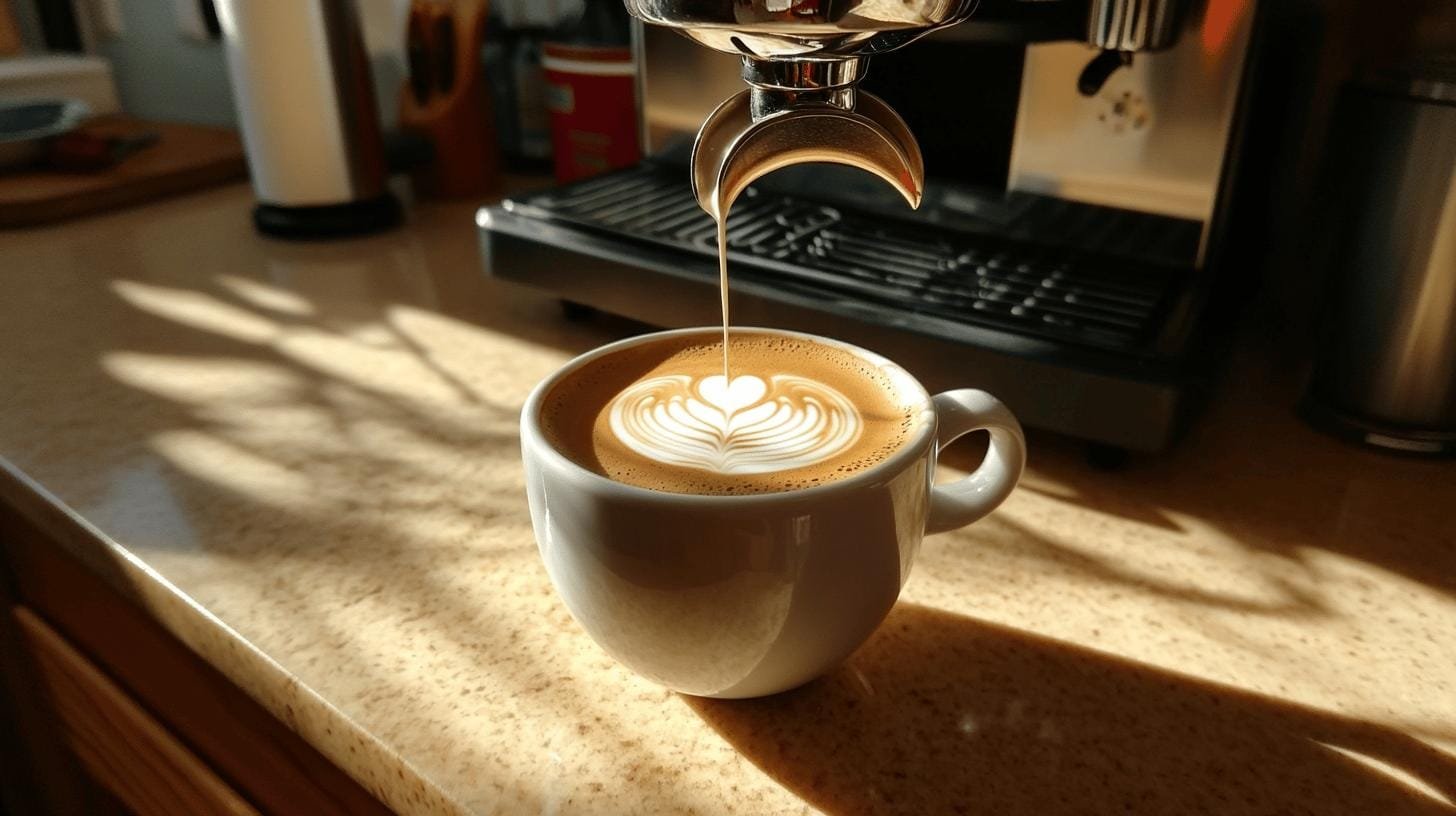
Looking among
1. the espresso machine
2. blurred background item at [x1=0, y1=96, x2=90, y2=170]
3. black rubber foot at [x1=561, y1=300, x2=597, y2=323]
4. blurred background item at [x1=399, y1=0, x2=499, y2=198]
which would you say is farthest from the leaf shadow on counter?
blurred background item at [x1=0, y1=96, x2=90, y2=170]

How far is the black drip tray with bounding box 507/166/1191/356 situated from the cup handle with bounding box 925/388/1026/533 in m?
0.12

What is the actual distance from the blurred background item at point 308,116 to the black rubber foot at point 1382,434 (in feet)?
2.36

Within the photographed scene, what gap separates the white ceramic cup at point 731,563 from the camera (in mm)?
300

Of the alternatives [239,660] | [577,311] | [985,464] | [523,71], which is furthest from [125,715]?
[523,71]

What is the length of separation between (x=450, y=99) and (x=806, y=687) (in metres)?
0.77

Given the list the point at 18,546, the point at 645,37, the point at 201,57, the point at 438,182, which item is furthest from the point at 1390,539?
the point at 201,57

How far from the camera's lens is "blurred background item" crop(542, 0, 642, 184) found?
866mm

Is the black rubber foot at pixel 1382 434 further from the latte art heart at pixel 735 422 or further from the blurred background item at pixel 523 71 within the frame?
the blurred background item at pixel 523 71

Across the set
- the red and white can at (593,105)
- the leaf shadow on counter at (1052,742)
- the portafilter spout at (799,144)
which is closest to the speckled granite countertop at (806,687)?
the leaf shadow on counter at (1052,742)

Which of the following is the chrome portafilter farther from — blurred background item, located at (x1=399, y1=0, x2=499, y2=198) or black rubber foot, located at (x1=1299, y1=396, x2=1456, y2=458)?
blurred background item, located at (x1=399, y1=0, x2=499, y2=198)

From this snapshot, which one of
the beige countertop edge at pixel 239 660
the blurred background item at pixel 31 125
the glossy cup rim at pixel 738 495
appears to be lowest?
the beige countertop edge at pixel 239 660

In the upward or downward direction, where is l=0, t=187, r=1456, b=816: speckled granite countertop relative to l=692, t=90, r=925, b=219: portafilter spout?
downward

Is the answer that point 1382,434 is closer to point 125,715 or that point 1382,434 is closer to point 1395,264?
point 1395,264

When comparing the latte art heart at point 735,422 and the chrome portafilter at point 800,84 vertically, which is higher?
the chrome portafilter at point 800,84
